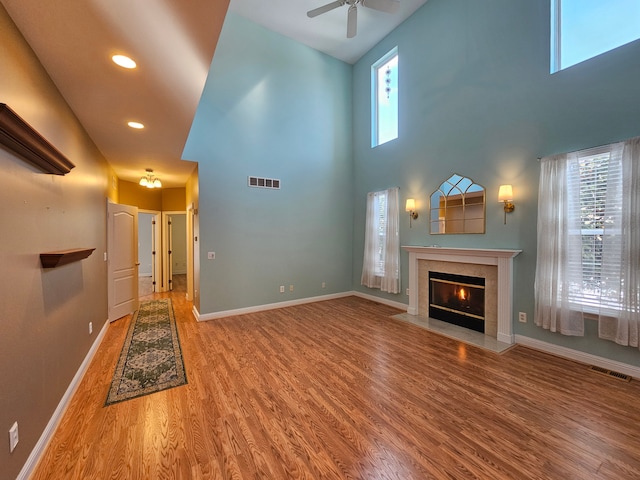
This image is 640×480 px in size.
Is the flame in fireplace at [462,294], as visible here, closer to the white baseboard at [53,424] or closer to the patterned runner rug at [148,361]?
the patterned runner rug at [148,361]

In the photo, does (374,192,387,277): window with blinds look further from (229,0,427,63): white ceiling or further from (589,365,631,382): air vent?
(229,0,427,63): white ceiling

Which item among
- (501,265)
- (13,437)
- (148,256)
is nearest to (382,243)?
(501,265)

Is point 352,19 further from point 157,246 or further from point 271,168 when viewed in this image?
point 157,246

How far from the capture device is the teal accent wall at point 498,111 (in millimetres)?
2895

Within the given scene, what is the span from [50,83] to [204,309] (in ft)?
11.3

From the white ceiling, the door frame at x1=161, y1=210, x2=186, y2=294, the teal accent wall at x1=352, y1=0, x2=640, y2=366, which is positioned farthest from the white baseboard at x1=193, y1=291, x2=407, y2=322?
the white ceiling

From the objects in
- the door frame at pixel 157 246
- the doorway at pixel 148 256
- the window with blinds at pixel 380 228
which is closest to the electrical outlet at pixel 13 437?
the doorway at pixel 148 256

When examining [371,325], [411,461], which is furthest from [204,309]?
[411,461]

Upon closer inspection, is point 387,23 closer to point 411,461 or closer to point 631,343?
point 631,343

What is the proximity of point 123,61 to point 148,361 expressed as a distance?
305cm

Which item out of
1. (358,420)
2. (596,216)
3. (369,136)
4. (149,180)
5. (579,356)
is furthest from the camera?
(369,136)

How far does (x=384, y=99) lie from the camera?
583 centimetres

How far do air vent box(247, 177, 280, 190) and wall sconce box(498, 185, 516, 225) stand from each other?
3.75 m

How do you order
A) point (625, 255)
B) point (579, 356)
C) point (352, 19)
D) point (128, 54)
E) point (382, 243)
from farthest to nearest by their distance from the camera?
point (382, 243), point (352, 19), point (579, 356), point (625, 255), point (128, 54)
